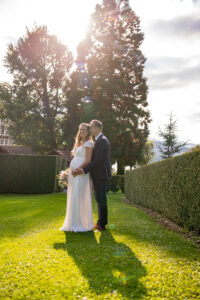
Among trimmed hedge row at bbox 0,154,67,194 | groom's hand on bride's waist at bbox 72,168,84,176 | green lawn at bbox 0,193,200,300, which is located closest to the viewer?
green lawn at bbox 0,193,200,300

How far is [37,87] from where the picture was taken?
28.5m

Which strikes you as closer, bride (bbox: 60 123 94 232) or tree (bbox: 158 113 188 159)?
bride (bbox: 60 123 94 232)

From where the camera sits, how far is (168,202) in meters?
8.36

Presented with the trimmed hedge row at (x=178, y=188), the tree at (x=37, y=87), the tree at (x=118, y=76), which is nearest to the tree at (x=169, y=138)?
the tree at (x=118, y=76)

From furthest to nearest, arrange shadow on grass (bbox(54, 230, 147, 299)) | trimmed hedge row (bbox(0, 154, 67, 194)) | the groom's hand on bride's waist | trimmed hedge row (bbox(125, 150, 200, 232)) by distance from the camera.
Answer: trimmed hedge row (bbox(0, 154, 67, 194))
trimmed hedge row (bbox(125, 150, 200, 232))
the groom's hand on bride's waist
shadow on grass (bbox(54, 230, 147, 299))

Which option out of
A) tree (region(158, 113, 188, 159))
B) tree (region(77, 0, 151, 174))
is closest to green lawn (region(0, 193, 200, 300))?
tree (region(77, 0, 151, 174))

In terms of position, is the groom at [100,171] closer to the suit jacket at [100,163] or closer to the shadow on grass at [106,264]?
the suit jacket at [100,163]

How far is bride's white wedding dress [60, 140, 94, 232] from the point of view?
5996 mm

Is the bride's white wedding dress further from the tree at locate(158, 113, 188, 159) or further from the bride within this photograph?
the tree at locate(158, 113, 188, 159)

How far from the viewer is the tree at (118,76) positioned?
88.5 feet

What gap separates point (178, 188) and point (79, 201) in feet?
9.19

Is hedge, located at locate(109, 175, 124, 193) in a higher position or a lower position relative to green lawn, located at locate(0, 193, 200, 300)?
higher

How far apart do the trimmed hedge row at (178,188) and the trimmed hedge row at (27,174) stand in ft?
37.5

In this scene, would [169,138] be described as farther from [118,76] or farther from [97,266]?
[97,266]
